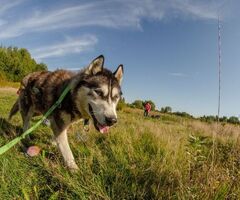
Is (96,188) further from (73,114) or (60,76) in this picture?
(60,76)

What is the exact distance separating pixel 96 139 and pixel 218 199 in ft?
11.8

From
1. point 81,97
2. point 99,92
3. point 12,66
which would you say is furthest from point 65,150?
point 12,66

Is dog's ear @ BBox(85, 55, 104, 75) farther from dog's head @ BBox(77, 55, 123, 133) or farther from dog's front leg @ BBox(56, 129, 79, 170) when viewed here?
dog's front leg @ BBox(56, 129, 79, 170)

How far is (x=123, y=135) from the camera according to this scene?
5.91 meters

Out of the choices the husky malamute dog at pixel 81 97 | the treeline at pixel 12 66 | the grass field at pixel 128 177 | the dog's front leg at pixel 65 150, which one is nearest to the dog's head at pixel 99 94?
the husky malamute dog at pixel 81 97

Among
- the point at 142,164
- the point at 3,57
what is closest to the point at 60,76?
the point at 142,164

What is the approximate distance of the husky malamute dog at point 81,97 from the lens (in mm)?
5301

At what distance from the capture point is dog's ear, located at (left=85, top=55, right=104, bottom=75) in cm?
598

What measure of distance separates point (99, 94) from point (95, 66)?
27.1 inches

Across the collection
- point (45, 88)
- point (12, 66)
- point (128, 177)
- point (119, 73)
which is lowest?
point (128, 177)

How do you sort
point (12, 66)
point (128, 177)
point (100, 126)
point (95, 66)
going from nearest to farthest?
1. point (128, 177)
2. point (100, 126)
3. point (95, 66)
4. point (12, 66)

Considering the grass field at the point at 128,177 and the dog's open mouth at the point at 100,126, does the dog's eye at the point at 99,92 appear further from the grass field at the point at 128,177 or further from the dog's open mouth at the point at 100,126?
the grass field at the point at 128,177

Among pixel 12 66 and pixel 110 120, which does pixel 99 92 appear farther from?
pixel 12 66

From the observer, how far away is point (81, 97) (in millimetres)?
5691
